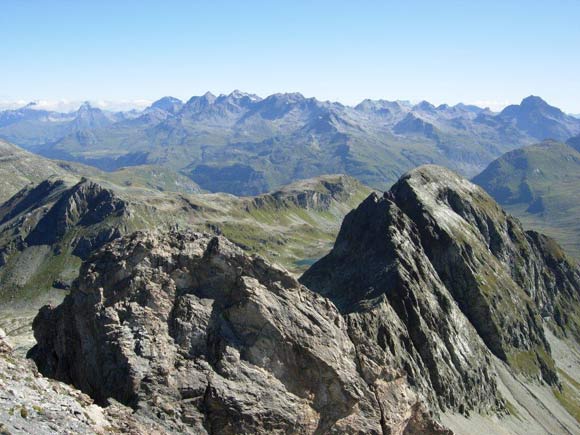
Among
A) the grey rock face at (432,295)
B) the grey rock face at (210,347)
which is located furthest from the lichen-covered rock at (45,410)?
the grey rock face at (432,295)

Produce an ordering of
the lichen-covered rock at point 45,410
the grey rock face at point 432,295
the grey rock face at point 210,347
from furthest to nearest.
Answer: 1. the grey rock face at point 432,295
2. the grey rock face at point 210,347
3. the lichen-covered rock at point 45,410

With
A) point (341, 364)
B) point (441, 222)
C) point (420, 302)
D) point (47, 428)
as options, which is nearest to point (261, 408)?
point (341, 364)

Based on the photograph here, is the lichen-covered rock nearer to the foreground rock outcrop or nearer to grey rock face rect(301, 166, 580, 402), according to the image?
the foreground rock outcrop

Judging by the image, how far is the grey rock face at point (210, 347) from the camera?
4906 centimetres

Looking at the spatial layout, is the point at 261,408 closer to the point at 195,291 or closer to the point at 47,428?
the point at 195,291

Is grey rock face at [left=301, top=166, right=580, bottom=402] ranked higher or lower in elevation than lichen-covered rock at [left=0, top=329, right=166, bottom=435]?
lower

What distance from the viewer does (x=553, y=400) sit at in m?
158

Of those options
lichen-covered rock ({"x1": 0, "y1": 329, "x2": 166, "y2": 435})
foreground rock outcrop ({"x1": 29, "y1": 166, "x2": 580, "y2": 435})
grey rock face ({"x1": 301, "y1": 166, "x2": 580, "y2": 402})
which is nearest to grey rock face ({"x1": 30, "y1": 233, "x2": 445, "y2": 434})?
foreground rock outcrop ({"x1": 29, "y1": 166, "x2": 580, "y2": 435})

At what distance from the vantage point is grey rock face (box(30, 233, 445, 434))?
49062 mm

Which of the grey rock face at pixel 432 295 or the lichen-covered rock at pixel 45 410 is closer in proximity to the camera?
the lichen-covered rock at pixel 45 410

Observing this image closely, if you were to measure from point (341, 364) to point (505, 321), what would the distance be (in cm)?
12557

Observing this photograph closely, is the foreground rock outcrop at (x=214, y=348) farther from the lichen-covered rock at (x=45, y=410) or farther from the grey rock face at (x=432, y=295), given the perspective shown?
the grey rock face at (x=432, y=295)

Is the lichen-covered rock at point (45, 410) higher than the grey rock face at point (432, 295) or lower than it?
higher

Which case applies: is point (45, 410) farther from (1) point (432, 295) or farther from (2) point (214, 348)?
(1) point (432, 295)
